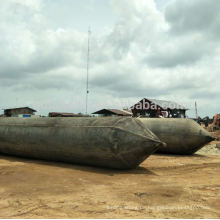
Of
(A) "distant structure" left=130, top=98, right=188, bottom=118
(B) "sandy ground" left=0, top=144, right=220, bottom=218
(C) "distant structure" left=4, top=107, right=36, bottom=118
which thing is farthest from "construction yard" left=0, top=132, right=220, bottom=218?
(C) "distant structure" left=4, top=107, right=36, bottom=118

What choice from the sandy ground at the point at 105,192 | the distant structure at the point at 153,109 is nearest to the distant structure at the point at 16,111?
the distant structure at the point at 153,109

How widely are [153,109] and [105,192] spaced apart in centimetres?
3659

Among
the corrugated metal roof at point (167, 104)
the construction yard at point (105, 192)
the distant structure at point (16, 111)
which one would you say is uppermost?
the corrugated metal roof at point (167, 104)

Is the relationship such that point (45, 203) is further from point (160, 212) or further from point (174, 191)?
point (174, 191)

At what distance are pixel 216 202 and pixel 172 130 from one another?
703 cm

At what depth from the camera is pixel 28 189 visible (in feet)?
15.4

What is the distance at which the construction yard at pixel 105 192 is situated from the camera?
355 cm

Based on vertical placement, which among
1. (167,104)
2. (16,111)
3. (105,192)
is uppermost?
(167,104)

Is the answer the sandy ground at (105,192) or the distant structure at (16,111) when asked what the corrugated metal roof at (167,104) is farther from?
the sandy ground at (105,192)

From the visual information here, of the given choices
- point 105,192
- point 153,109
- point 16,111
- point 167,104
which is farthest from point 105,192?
point 16,111

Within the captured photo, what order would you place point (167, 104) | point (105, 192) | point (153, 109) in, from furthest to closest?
point (167, 104)
point (153, 109)
point (105, 192)

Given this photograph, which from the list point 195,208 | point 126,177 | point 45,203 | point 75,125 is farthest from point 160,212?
point 75,125

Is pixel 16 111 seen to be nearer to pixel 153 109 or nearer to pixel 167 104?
pixel 153 109

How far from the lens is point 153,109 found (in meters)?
40.3
